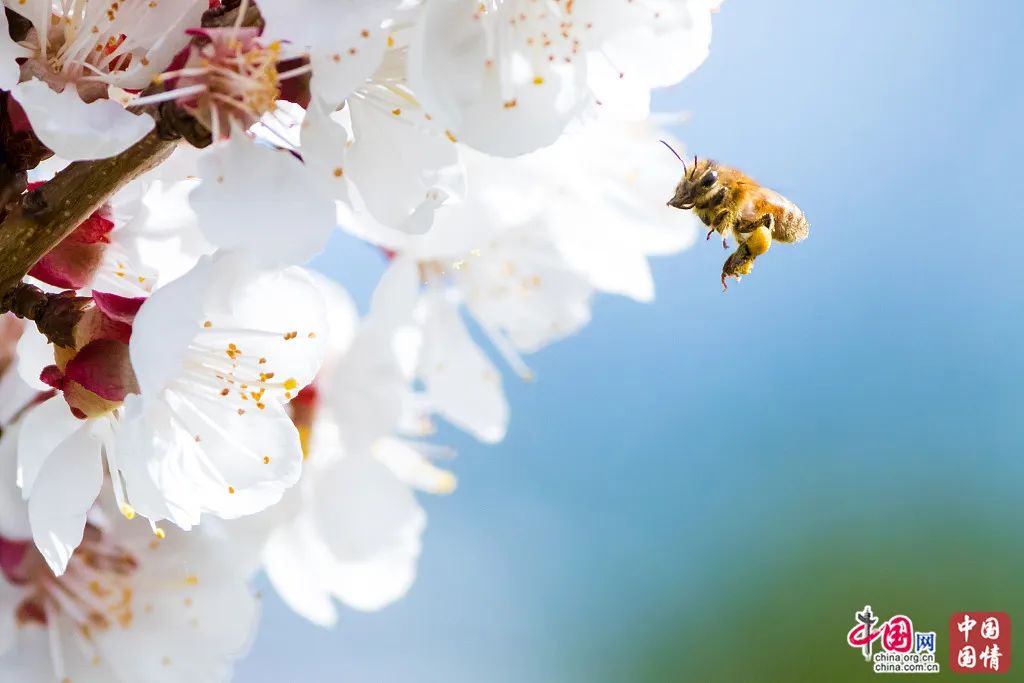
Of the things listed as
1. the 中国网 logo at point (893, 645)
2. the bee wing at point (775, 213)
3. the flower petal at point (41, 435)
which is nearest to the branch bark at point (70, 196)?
the flower petal at point (41, 435)

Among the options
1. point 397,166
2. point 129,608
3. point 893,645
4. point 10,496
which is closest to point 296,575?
point 129,608

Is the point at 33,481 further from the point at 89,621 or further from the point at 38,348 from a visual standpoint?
the point at 89,621

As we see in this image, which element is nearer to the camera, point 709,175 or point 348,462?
point 709,175

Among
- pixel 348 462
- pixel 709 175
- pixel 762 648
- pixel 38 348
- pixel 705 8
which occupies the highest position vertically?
pixel 705 8

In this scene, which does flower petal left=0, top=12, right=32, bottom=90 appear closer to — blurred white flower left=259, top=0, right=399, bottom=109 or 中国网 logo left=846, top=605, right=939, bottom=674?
blurred white flower left=259, top=0, right=399, bottom=109

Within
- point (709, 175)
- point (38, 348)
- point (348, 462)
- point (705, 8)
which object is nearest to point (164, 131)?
point (38, 348)

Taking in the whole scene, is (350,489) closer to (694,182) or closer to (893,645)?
(694,182)
